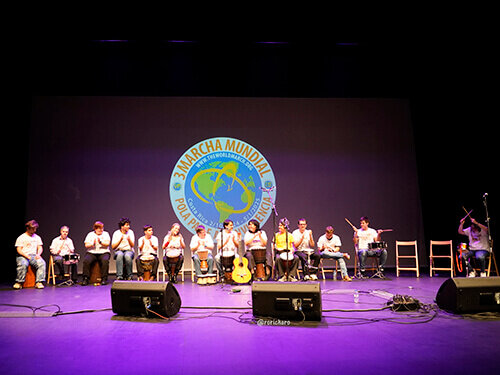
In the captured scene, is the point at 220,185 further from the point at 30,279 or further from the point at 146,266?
the point at 30,279

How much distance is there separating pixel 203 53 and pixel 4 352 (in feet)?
20.7

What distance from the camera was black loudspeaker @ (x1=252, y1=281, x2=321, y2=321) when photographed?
3645mm

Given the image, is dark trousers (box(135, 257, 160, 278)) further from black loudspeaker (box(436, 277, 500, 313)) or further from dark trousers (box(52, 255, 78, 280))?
black loudspeaker (box(436, 277, 500, 313))

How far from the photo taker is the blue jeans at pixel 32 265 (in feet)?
21.4

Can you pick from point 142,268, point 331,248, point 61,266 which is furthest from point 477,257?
point 61,266

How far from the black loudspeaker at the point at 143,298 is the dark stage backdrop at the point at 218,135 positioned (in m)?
4.30

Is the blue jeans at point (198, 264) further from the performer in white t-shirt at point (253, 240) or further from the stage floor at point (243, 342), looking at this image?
the stage floor at point (243, 342)

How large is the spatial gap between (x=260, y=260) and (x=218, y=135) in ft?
10.4

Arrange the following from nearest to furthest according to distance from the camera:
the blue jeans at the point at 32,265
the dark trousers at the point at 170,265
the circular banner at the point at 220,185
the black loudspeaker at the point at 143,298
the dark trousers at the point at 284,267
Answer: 1. the black loudspeaker at the point at 143,298
2. the blue jeans at the point at 32,265
3. the dark trousers at the point at 284,267
4. the dark trousers at the point at 170,265
5. the circular banner at the point at 220,185

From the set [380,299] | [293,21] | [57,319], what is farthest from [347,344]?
[293,21]

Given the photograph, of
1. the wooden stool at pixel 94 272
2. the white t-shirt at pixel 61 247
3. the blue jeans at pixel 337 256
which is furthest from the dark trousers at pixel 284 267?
the white t-shirt at pixel 61 247

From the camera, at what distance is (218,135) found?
859 cm

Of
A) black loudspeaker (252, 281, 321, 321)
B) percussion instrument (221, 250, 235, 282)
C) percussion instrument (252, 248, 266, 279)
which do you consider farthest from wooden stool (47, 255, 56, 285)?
black loudspeaker (252, 281, 321, 321)

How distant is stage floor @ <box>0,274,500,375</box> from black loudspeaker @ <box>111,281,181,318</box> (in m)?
0.10
